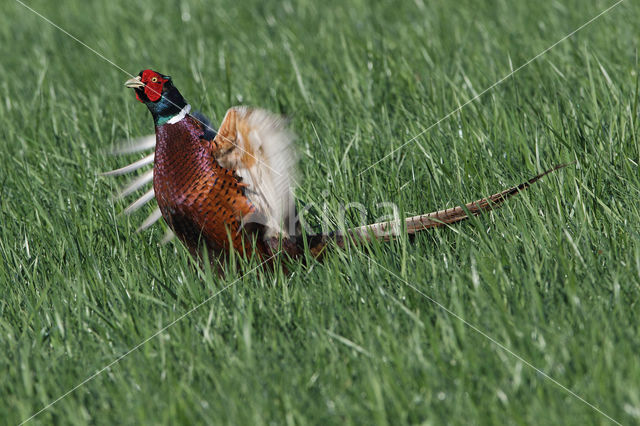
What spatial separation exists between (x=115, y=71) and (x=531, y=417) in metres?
3.86

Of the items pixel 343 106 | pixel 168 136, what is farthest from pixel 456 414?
pixel 343 106

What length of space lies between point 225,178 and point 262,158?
137mm

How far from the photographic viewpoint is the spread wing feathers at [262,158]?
2.66 meters

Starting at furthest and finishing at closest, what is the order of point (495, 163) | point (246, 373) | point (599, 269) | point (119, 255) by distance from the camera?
1. point (495, 163)
2. point (119, 255)
3. point (599, 269)
4. point (246, 373)

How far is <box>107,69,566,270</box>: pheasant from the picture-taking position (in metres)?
2.68

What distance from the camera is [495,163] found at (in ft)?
10.5

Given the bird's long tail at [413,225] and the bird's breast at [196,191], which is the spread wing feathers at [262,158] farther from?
the bird's long tail at [413,225]

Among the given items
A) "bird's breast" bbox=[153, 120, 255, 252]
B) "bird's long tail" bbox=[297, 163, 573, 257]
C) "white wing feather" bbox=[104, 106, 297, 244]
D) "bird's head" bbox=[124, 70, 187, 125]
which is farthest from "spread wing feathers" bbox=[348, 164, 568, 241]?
"bird's head" bbox=[124, 70, 187, 125]

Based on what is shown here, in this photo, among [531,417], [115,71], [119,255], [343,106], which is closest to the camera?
[531,417]

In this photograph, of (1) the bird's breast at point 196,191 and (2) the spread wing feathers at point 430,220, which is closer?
(1) the bird's breast at point 196,191

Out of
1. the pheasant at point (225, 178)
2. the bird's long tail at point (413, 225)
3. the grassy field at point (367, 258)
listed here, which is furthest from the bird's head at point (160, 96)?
the bird's long tail at point (413, 225)

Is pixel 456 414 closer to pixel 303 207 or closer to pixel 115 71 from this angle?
pixel 303 207

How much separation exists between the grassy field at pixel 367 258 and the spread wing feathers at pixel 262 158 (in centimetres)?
22

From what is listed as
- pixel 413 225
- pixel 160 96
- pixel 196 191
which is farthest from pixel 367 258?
pixel 160 96
